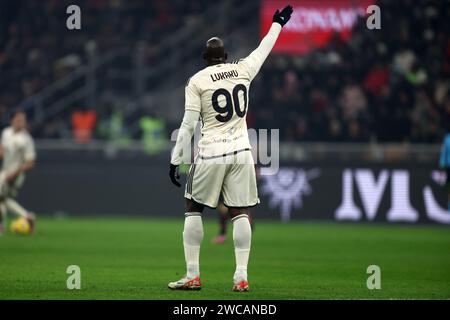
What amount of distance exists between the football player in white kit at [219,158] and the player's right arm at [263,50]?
0.33ft

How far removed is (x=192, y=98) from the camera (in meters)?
9.75

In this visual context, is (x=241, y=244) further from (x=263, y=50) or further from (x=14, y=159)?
(x=14, y=159)

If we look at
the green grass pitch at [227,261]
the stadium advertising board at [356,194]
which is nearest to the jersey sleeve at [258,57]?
the green grass pitch at [227,261]

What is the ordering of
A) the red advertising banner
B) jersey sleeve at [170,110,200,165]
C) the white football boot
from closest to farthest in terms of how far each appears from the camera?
1. jersey sleeve at [170,110,200,165]
2. the white football boot
3. the red advertising banner

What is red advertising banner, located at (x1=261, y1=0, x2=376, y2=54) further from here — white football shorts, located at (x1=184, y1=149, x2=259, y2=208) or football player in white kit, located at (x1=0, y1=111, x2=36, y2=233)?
white football shorts, located at (x1=184, y1=149, x2=259, y2=208)

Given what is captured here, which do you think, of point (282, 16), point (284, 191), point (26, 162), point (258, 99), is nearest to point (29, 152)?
point (26, 162)

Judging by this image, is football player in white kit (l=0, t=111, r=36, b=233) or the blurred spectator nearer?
football player in white kit (l=0, t=111, r=36, b=233)

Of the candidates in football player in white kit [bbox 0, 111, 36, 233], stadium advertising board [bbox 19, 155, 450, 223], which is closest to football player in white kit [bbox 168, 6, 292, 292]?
football player in white kit [bbox 0, 111, 36, 233]

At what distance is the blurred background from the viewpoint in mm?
23031

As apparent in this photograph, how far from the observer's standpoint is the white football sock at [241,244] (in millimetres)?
9734

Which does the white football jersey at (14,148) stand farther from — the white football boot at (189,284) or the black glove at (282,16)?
the white football boot at (189,284)

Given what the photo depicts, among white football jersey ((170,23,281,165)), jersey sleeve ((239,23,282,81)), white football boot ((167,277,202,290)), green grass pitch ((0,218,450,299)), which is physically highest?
jersey sleeve ((239,23,282,81))

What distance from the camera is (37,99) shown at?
26453 millimetres

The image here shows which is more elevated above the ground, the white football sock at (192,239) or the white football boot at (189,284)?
the white football sock at (192,239)
